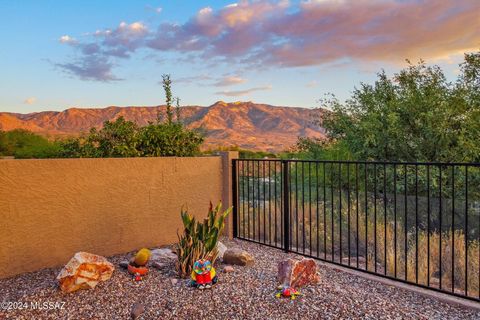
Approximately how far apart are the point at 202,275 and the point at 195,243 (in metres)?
0.51

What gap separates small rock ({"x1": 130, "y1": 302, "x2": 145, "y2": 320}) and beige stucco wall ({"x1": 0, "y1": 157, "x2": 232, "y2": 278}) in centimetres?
190

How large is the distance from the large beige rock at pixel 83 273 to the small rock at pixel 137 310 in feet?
2.27

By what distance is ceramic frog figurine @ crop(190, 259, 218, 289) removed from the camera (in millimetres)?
3928

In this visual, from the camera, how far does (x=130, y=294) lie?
3809 millimetres

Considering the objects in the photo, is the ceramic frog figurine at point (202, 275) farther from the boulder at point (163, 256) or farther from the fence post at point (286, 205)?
the fence post at point (286, 205)

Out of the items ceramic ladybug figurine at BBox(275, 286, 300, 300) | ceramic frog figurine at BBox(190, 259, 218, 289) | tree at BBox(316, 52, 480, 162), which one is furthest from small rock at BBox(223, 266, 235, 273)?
Result: tree at BBox(316, 52, 480, 162)

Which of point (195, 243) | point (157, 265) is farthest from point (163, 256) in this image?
point (195, 243)

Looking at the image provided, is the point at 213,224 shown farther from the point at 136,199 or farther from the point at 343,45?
the point at 343,45

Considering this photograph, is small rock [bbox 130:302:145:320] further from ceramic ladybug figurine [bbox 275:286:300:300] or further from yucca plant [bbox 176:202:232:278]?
ceramic ladybug figurine [bbox 275:286:300:300]

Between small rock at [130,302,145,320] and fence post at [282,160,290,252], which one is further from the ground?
fence post at [282,160,290,252]

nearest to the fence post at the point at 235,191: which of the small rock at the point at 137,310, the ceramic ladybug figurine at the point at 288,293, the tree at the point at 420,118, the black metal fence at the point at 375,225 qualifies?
the black metal fence at the point at 375,225

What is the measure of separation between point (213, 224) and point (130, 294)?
119 cm

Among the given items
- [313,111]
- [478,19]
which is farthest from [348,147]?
[478,19]

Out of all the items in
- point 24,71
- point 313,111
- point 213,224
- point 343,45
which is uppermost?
point 343,45
